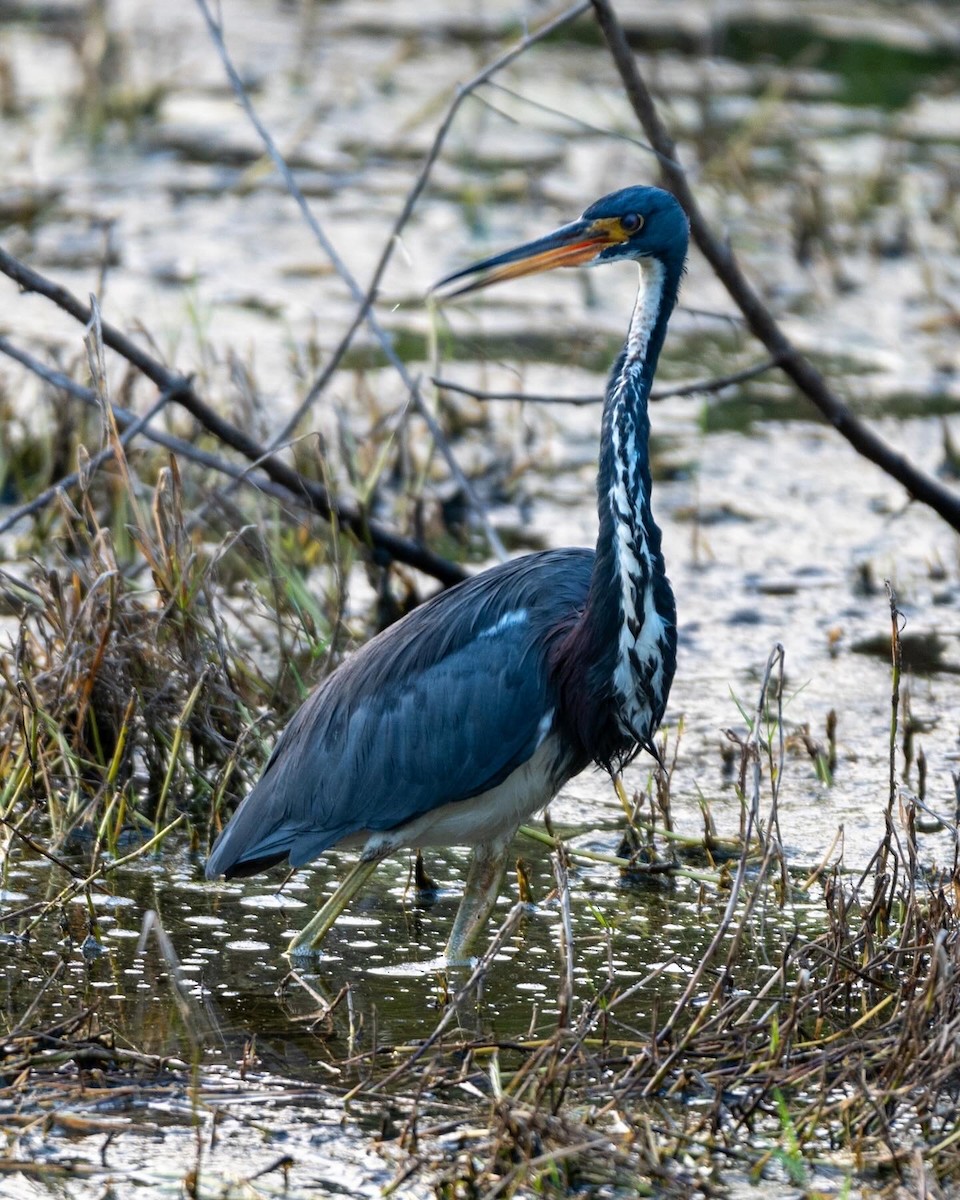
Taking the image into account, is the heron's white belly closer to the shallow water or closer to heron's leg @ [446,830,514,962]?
heron's leg @ [446,830,514,962]

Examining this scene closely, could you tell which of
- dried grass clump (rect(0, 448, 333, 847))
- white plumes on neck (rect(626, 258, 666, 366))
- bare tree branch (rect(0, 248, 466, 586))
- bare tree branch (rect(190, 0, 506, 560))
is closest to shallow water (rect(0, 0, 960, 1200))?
dried grass clump (rect(0, 448, 333, 847))

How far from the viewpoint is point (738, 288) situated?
5555 mm

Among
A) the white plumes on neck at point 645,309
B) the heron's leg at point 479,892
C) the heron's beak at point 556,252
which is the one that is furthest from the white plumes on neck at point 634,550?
the heron's leg at point 479,892

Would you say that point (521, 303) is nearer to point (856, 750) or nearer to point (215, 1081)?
point (856, 750)

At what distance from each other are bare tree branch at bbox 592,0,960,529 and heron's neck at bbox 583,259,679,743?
84 cm

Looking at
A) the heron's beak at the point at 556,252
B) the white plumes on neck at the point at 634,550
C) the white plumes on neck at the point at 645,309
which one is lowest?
the white plumes on neck at the point at 634,550

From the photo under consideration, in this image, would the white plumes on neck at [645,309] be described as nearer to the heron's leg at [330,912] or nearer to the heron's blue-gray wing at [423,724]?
the heron's blue-gray wing at [423,724]

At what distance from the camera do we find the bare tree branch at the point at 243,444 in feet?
18.0

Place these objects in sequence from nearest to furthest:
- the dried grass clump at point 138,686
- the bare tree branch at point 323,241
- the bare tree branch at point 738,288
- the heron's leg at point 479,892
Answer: the heron's leg at point 479,892 < the dried grass clump at point 138,686 < the bare tree branch at point 738,288 < the bare tree branch at point 323,241

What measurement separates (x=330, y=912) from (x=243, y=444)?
1961 millimetres

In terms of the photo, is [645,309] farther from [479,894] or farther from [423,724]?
[479,894]

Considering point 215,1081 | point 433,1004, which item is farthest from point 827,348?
point 215,1081

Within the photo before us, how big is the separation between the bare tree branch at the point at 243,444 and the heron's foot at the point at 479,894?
117 centimetres

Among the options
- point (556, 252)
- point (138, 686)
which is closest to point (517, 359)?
point (138, 686)
